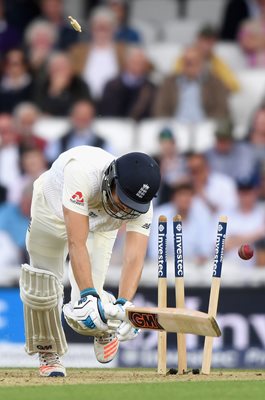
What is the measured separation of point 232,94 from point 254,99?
262mm

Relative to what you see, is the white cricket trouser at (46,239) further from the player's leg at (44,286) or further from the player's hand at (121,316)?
the player's hand at (121,316)

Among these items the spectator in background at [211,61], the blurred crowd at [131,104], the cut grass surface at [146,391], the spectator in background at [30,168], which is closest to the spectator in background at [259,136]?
the blurred crowd at [131,104]

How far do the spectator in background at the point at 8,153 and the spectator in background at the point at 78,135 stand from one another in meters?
0.36

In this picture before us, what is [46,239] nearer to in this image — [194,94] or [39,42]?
[194,94]

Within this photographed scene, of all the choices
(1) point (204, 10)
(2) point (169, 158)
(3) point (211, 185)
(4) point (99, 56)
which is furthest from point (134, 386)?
(1) point (204, 10)

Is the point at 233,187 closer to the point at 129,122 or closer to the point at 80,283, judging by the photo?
the point at 129,122

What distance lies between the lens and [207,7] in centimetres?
1563

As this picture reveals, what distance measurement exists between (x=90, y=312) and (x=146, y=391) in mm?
596

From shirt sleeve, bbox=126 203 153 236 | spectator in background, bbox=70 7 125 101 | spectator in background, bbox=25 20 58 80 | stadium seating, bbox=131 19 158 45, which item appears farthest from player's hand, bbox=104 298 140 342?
stadium seating, bbox=131 19 158 45

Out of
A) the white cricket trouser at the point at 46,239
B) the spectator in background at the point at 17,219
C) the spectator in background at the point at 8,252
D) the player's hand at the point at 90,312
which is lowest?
the spectator in background at the point at 8,252

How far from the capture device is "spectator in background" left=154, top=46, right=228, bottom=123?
13.6m

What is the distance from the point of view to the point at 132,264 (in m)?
7.71

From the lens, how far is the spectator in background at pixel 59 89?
14055mm

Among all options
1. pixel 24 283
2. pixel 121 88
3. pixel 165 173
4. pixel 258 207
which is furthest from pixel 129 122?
pixel 24 283
